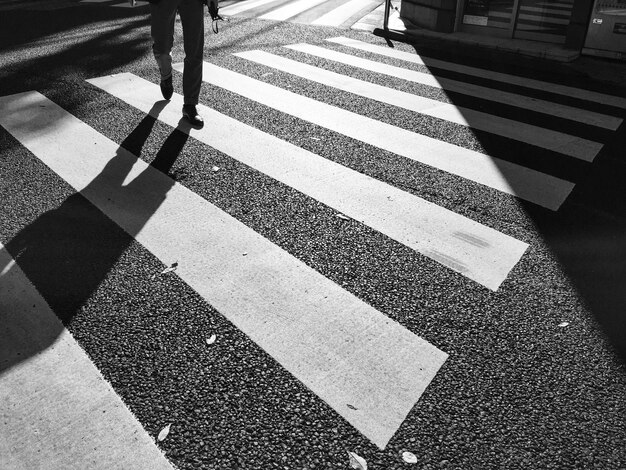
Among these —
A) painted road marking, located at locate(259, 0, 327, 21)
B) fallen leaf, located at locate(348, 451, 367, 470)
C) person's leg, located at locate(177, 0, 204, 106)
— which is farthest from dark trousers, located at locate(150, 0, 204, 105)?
painted road marking, located at locate(259, 0, 327, 21)

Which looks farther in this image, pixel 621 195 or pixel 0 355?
pixel 621 195

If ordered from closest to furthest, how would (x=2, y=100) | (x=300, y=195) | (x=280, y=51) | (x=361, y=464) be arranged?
(x=361, y=464)
(x=300, y=195)
(x=2, y=100)
(x=280, y=51)

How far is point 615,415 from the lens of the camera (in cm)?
229

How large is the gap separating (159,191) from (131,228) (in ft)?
1.77

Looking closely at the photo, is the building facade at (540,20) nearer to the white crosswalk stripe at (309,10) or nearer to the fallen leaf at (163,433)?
the white crosswalk stripe at (309,10)

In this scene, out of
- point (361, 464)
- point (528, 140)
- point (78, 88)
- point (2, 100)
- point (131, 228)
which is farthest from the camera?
point (78, 88)

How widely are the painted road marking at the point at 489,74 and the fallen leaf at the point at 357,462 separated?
5691 millimetres

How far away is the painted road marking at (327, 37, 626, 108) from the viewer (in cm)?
652

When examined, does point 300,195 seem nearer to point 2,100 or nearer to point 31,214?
point 31,214

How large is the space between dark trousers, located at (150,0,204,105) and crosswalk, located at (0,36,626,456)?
37cm

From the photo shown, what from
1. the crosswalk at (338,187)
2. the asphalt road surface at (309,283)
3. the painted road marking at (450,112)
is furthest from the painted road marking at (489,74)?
the painted road marking at (450,112)

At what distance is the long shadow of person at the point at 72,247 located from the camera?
270cm

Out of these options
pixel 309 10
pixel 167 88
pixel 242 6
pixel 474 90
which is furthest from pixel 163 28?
pixel 242 6

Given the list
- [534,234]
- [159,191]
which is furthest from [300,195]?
[534,234]
